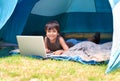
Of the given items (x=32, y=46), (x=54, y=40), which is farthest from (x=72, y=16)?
(x=32, y=46)

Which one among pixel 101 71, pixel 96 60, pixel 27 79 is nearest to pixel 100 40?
pixel 96 60

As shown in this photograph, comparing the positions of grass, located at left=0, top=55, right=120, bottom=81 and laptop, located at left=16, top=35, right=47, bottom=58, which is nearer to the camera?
grass, located at left=0, top=55, right=120, bottom=81

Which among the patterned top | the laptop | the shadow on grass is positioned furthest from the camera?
the patterned top

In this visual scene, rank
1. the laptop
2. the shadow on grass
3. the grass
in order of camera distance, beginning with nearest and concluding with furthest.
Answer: the grass → the laptop → the shadow on grass

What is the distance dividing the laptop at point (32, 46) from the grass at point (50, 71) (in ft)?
0.41

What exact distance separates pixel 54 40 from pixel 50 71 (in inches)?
40.4

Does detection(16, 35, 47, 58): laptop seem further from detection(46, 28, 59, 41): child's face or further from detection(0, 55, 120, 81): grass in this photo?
detection(46, 28, 59, 41): child's face

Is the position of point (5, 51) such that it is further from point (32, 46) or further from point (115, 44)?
point (115, 44)

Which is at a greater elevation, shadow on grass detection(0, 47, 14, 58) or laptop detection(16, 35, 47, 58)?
laptop detection(16, 35, 47, 58)

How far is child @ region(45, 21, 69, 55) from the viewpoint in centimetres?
425

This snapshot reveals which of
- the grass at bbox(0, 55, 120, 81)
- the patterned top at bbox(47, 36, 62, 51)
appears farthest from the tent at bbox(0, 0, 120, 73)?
A: the grass at bbox(0, 55, 120, 81)

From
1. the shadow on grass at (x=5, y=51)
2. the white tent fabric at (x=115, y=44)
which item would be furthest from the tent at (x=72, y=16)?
the white tent fabric at (x=115, y=44)

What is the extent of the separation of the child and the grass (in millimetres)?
538

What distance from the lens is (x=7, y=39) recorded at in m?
4.76
